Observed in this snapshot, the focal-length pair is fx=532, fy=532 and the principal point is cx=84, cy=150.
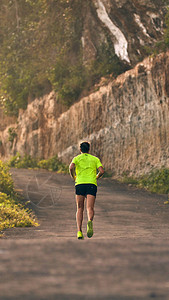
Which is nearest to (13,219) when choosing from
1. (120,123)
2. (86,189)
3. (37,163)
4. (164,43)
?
(86,189)

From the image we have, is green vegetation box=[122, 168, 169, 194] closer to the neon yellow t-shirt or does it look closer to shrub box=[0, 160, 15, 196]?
shrub box=[0, 160, 15, 196]

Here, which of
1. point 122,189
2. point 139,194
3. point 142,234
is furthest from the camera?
point 122,189

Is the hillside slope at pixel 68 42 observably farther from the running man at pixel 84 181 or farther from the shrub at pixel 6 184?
the running man at pixel 84 181

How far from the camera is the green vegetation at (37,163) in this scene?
30150mm

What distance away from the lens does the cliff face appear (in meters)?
23.2

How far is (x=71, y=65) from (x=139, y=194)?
45.4 feet

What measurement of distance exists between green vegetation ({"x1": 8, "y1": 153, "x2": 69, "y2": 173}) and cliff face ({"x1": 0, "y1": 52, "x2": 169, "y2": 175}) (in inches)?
17.2

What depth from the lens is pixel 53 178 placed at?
85.6ft

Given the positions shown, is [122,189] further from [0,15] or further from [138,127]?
[0,15]

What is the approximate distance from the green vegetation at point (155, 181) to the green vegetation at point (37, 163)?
6.40m

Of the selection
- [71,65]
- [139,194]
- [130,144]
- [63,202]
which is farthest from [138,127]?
[71,65]

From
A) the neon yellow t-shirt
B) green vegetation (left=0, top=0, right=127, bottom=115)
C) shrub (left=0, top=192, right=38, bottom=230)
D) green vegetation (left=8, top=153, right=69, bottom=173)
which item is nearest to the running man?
the neon yellow t-shirt

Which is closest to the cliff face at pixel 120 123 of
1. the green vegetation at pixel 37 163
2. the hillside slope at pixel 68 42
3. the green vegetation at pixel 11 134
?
the green vegetation at pixel 37 163

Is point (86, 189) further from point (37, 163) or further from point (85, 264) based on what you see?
point (37, 163)
